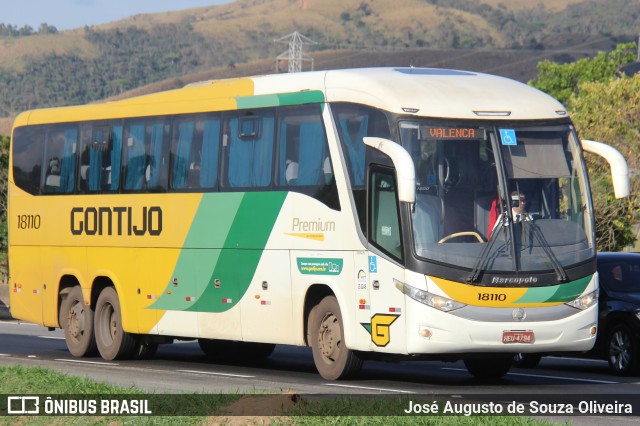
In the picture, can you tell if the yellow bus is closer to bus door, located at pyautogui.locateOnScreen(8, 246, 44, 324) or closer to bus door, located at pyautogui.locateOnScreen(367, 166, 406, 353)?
bus door, located at pyautogui.locateOnScreen(367, 166, 406, 353)

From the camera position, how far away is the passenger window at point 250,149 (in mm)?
18344

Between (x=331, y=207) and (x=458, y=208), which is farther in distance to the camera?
(x=331, y=207)

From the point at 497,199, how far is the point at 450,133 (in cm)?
92

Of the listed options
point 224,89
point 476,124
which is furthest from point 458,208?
point 224,89

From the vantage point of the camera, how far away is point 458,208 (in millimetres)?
15820

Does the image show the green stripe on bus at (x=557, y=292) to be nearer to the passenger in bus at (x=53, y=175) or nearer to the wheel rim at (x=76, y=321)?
the wheel rim at (x=76, y=321)

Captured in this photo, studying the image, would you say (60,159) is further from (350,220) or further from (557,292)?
(557,292)

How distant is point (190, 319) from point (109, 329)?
2.57m

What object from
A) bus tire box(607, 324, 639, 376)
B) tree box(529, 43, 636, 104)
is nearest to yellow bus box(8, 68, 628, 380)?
bus tire box(607, 324, 639, 376)

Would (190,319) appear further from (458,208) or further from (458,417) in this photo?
(458,417)

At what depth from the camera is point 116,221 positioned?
21.5 metres

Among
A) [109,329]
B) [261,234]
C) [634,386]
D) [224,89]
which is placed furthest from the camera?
[109,329]

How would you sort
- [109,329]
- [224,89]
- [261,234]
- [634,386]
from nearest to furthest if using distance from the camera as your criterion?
1. [634,386]
2. [261,234]
3. [224,89]
4. [109,329]

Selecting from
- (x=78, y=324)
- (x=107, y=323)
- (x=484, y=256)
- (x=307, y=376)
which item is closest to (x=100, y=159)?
(x=107, y=323)
